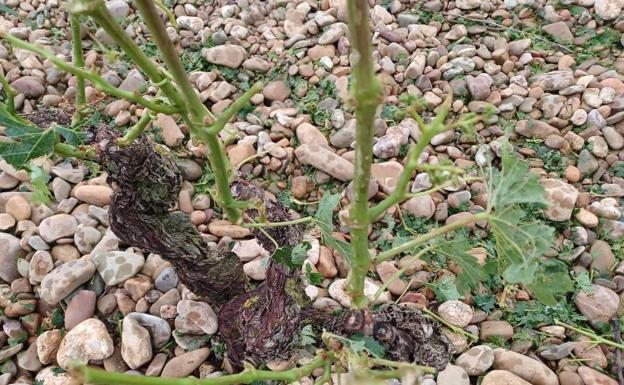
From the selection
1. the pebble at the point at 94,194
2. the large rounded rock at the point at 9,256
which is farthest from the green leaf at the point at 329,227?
the large rounded rock at the point at 9,256

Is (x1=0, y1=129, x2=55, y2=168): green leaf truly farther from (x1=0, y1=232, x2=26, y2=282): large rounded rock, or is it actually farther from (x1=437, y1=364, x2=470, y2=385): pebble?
(x1=437, y1=364, x2=470, y2=385): pebble

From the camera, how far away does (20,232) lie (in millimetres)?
1841

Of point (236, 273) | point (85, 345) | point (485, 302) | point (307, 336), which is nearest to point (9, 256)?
point (85, 345)

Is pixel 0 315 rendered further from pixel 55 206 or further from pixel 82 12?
pixel 82 12

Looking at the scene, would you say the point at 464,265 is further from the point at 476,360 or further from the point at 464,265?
the point at 476,360

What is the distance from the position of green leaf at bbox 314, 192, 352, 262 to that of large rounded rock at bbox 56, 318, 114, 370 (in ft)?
2.57

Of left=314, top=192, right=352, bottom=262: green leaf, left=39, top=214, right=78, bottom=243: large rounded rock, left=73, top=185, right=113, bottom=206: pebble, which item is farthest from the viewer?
left=73, top=185, right=113, bottom=206: pebble

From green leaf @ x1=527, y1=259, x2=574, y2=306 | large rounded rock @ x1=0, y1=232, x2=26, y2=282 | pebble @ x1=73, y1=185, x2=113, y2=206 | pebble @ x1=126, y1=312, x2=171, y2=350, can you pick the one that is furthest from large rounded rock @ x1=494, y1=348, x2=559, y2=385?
large rounded rock @ x1=0, y1=232, x2=26, y2=282

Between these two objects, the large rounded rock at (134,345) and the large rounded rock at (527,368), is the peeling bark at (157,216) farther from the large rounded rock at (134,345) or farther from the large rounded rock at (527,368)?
the large rounded rock at (527,368)

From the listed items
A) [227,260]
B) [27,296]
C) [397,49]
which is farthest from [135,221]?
[397,49]

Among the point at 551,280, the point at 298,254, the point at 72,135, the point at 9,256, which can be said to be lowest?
the point at 9,256

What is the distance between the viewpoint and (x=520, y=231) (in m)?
0.86

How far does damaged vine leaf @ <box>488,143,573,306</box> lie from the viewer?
2.75 feet

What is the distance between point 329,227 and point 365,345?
272 millimetres
